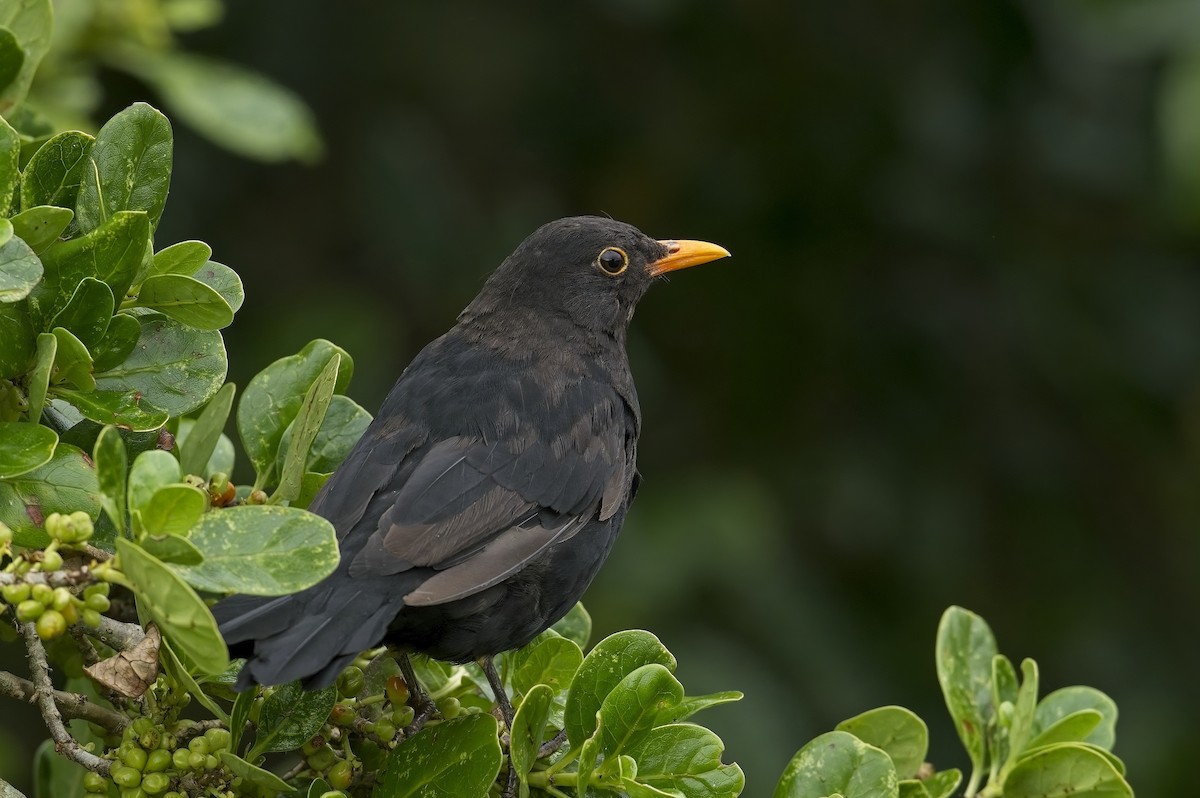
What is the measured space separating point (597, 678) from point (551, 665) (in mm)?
397

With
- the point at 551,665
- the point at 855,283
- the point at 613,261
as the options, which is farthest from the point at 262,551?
the point at 855,283

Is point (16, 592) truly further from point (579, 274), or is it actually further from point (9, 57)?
point (579, 274)

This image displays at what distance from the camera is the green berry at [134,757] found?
250 centimetres

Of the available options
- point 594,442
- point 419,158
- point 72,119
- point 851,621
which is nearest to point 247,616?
point 594,442

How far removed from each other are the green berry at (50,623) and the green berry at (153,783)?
1.39 ft

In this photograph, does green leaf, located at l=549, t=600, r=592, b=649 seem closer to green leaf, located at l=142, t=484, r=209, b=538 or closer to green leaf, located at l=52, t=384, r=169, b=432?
green leaf, located at l=52, t=384, r=169, b=432

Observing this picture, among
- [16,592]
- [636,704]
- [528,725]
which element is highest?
[16,592]

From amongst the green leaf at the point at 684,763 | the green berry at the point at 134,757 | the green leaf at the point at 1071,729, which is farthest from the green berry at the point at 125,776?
the green leaf at the point at 1071,729

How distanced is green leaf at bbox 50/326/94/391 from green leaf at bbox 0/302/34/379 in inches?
2.3

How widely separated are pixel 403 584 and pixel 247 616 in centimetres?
51

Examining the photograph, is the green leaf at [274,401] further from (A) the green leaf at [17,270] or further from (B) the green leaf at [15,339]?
(A) the green leaf at [17,270]

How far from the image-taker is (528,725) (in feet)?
8.95

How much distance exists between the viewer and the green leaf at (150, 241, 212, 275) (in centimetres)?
274

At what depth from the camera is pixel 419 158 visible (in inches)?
291
